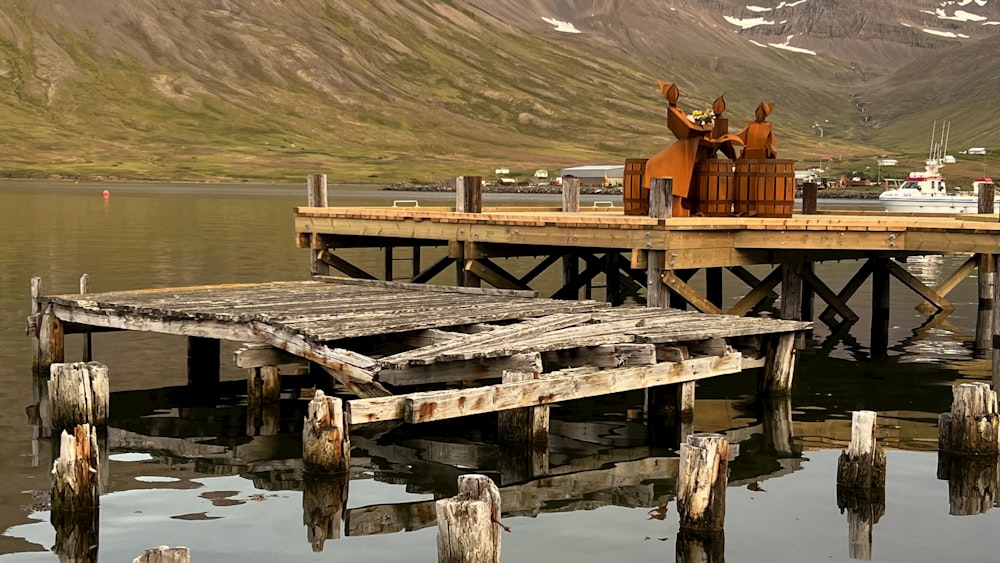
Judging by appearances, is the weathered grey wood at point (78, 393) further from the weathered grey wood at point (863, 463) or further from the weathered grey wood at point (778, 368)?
the weathered grey wood at point (778, 368)

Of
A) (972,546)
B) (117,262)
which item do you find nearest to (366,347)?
(972,546)

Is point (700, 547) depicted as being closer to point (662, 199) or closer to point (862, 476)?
point (862, 476)

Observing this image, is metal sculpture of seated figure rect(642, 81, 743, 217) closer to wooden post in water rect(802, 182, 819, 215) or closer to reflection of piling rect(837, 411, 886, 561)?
wooden post in water rect(802, 182, 819, 215)

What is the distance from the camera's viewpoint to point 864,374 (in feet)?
88.7

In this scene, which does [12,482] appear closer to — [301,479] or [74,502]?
[74,502]

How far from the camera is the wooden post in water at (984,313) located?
24734 millimetres

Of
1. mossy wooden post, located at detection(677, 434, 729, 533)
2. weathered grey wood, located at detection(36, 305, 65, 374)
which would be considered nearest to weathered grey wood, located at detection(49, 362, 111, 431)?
weathered grey wood, located at detection(36, 305, 65, 374)

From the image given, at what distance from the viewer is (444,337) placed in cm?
2012

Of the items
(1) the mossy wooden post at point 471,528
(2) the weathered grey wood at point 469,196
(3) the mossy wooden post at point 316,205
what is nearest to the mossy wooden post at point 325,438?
(1) the mossy wooden post at point 471,528

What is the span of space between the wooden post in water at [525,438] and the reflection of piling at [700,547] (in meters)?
3.23

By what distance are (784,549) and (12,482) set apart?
362 inches

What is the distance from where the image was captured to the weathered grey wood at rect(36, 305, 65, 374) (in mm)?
23812

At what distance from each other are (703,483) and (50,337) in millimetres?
13472

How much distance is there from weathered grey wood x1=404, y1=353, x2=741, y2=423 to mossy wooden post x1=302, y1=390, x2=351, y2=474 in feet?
2.66
